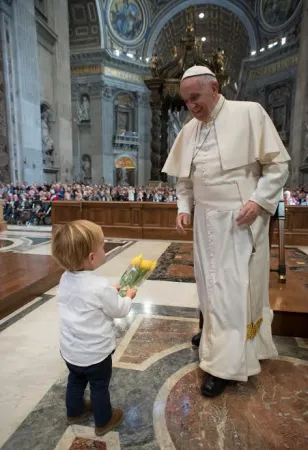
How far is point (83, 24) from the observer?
24.2 meters

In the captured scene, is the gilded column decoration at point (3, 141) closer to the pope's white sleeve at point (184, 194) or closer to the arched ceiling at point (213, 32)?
the pope's white sleeve at point (184, 194)

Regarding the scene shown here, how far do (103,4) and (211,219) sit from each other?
28.4m

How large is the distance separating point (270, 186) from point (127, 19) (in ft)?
99.4

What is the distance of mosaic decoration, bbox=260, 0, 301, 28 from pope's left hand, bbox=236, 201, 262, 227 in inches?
1021

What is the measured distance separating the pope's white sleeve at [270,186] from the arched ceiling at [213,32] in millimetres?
29504

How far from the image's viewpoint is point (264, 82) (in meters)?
24.1

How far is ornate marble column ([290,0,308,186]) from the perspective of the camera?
A: 18.4m

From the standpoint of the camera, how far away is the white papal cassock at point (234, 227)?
1.71 metres

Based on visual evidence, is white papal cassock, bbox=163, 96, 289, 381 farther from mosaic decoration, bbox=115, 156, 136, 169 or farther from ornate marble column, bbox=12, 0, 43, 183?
mosaic decoration, bbox=115, 156, 136, 169

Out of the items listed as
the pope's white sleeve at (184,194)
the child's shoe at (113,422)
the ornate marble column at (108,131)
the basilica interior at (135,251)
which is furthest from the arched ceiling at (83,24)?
the child's shoe at (113,422)

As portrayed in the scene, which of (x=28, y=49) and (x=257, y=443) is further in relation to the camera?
(x=28, y=49)

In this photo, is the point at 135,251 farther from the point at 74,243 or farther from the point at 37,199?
the point at 37,199

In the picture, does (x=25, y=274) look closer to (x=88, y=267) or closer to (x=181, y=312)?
(x=181, y=312)

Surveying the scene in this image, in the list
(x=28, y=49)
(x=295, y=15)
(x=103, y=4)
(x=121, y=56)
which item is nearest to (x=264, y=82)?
(x=295, y=15)
